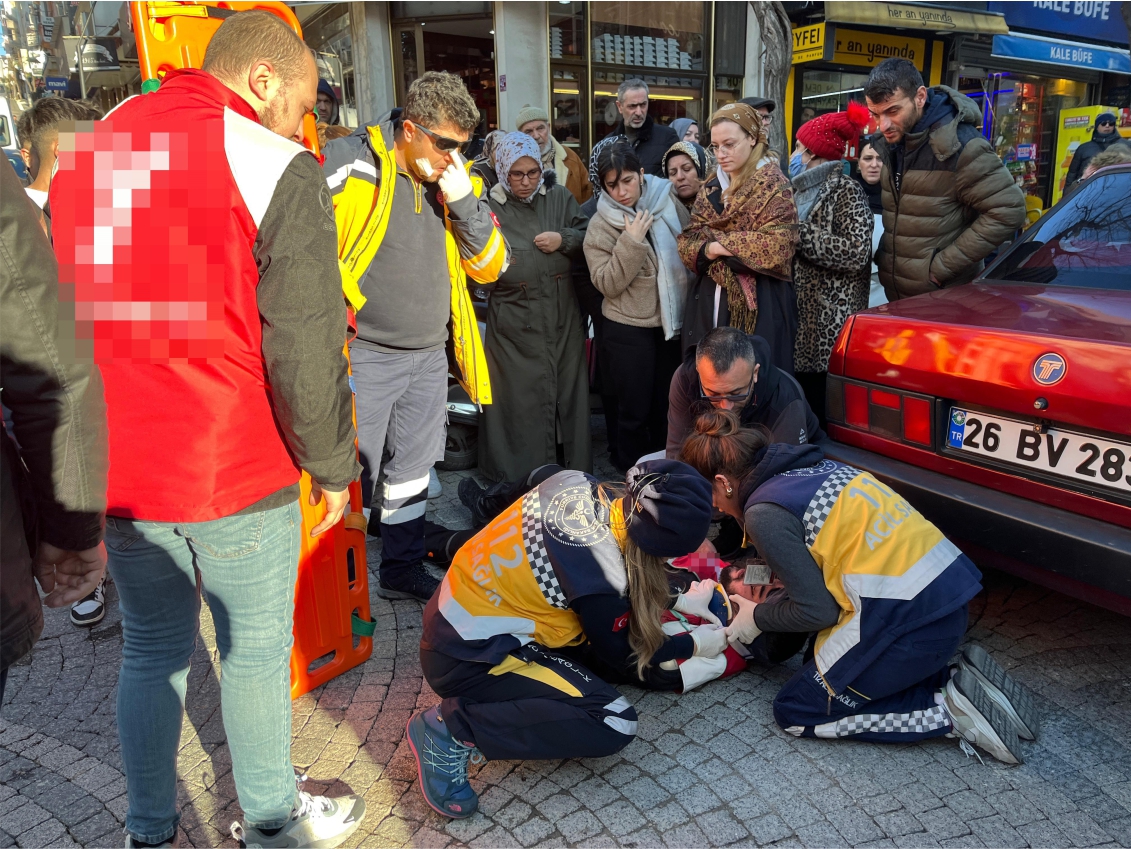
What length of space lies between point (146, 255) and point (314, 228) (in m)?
0.34

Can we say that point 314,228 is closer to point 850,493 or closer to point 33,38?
point 850,493

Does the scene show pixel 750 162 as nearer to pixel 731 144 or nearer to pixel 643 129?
pixel 731 144

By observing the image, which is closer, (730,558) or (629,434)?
(730,558)

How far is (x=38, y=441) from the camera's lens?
1.44 metres

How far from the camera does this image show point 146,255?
1.72m

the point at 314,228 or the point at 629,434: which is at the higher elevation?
the point at 314,228

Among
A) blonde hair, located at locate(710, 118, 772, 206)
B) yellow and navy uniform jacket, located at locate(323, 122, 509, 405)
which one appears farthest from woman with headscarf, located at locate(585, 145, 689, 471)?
yellow and navy uniform jacket, located at locate(323, 122, 509, 405)

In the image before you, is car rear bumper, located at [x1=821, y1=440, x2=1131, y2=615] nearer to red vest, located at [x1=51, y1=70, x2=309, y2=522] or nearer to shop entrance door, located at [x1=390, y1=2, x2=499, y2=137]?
red vest, located at [x1=51, y1=70, x2=309, y2=522]

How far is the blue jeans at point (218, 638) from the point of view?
1.86 m

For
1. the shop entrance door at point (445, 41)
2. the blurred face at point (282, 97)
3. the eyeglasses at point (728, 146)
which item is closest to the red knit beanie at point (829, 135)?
the eyeglasses at point (728, 146)

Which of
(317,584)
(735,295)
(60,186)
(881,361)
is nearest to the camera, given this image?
(60,186)

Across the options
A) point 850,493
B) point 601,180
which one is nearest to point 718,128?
point 601,180

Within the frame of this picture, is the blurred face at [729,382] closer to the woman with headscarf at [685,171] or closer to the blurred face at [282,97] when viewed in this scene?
the blurred face at [282,97]

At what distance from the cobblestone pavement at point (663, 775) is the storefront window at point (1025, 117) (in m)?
15.1
